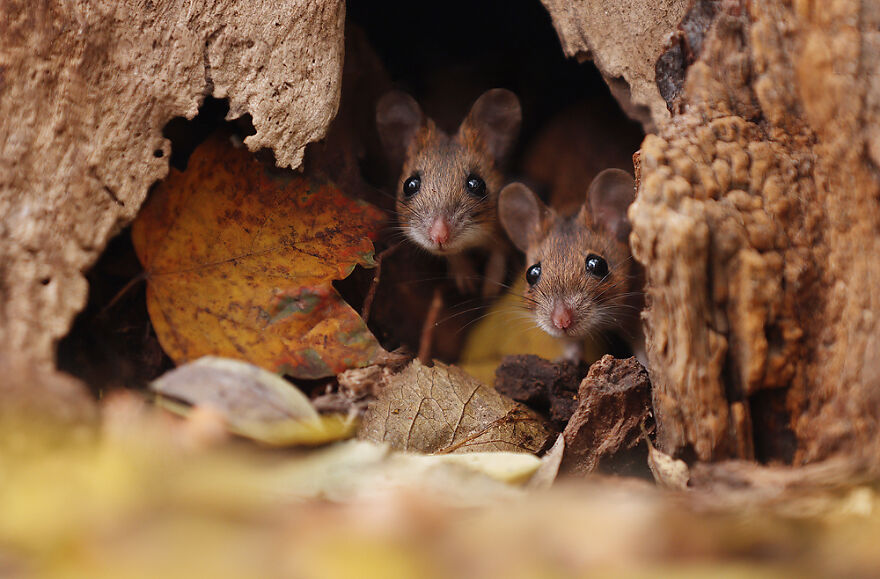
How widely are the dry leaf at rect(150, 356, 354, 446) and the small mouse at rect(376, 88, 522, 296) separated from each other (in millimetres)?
1990

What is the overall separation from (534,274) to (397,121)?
4.15ft

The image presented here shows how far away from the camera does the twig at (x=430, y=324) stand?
3.61 m

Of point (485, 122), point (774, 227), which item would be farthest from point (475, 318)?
point (774, 227)

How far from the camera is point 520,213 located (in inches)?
160

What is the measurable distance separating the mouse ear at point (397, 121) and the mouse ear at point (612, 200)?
118 centimetres

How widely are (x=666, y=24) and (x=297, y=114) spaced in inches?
55.4

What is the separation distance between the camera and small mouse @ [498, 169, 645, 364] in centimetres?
358

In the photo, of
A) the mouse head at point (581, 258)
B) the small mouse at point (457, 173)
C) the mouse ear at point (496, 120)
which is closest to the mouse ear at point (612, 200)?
the mouse head at point (581, 258)

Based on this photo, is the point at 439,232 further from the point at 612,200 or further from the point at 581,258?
the point at 612,200

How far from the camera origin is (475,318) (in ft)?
13.7

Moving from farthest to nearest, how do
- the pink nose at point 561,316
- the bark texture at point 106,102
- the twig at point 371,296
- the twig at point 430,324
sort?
the twig at point 430,324
the pink nose at point 561,316
the twig at point 371,296
the bark texture at point 106,102

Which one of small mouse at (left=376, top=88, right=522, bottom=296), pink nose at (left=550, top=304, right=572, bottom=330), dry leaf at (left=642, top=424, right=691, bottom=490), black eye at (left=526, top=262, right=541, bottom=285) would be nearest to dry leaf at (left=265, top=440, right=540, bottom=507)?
dry leaf at (left=642, top=424, right=691, bottom=490)

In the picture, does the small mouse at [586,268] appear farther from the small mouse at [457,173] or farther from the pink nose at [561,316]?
the small mouse at [457,173]

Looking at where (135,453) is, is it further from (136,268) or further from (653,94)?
(653,94)
